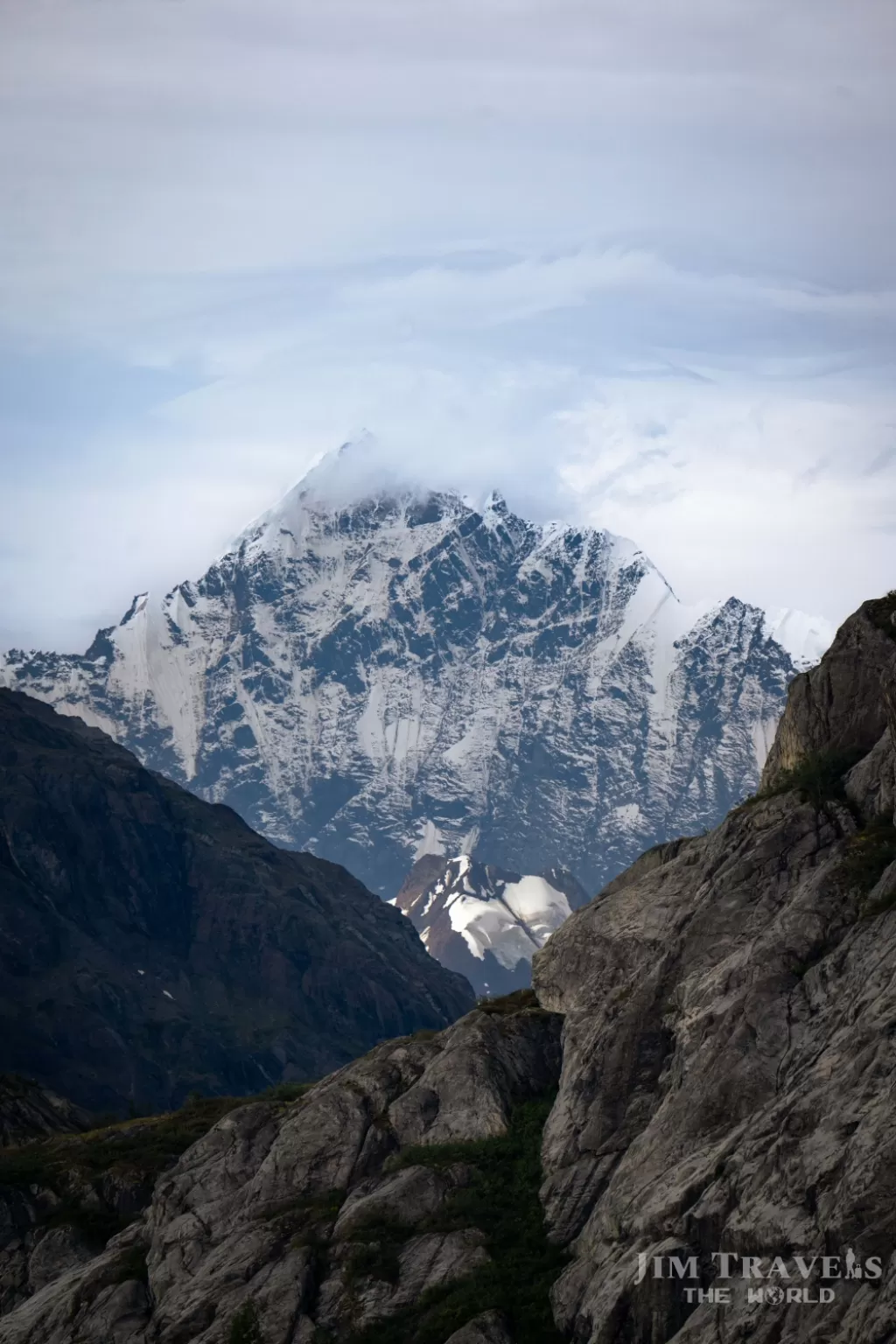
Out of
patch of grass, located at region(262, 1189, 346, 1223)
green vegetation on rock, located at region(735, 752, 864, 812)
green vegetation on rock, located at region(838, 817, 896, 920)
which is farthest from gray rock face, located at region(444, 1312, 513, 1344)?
green vegetation on rock, located at region(735, 752, 864, 812)

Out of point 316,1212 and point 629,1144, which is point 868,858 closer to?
point 629,1144

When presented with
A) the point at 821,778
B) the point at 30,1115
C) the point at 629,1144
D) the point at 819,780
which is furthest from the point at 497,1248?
the point at 30,1115

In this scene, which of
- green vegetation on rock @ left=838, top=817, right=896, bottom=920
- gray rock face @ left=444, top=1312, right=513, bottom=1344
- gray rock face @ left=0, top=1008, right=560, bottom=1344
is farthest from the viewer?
gray rock face @ left=0, top=1008, right=560, bottom=1344

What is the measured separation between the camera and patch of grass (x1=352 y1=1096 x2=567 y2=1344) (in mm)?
67938

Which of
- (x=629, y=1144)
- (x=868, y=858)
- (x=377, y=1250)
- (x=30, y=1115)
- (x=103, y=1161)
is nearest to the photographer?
→ (x=868, y=858)

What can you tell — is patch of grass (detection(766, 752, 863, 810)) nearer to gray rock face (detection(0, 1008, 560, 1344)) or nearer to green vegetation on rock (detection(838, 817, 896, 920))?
green vegetation on rock (detection(838, 817, 896, 920))

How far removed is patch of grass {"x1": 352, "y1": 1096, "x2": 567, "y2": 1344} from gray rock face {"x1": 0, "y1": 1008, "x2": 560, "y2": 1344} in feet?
2.76

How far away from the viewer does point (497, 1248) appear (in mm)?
72625

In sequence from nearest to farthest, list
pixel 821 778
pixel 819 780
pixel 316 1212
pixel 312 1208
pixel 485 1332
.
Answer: pixel 485 1332 < pixel 819 780 < pixel 821 778 < pixel 316 1212 < pixel 312 1208

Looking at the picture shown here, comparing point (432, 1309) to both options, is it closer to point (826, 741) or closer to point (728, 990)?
point (728, 990)

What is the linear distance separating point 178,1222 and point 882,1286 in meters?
47.7

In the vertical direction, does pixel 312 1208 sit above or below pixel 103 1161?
below

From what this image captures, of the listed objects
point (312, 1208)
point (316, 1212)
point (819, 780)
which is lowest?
point (316, 1212)

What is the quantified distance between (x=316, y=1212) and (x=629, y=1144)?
1706 centimetres
